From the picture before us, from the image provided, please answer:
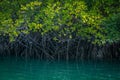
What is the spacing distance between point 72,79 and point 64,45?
323 cm

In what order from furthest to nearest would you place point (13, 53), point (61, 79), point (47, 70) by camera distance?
1. point (13, 53)
2. point (47, 70)
3. point (61, 79)

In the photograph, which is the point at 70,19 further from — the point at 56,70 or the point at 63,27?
the point at 56,70

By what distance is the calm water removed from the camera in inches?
350

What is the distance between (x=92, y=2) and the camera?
10.9 metres

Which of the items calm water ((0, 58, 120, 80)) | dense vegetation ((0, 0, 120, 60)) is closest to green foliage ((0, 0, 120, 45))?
dense vegetation ((0, 0, 120, 60))

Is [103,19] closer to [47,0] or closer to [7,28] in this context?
[47,0]

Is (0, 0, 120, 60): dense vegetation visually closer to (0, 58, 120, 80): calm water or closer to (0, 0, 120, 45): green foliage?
(0, 0, 120, 45): green foliage

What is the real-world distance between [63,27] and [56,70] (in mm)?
1645

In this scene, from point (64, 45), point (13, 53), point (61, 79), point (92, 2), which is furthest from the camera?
point (13, 53)

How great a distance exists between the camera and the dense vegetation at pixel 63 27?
10.3 meters

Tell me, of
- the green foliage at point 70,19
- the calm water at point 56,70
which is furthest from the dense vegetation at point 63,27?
the calm water at point 56,70

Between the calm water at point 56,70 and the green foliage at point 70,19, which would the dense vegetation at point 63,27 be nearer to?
the green foliage at point 70,19

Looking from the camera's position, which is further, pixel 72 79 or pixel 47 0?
pixel 47 0

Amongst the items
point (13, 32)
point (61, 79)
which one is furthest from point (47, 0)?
point (61, 79)
